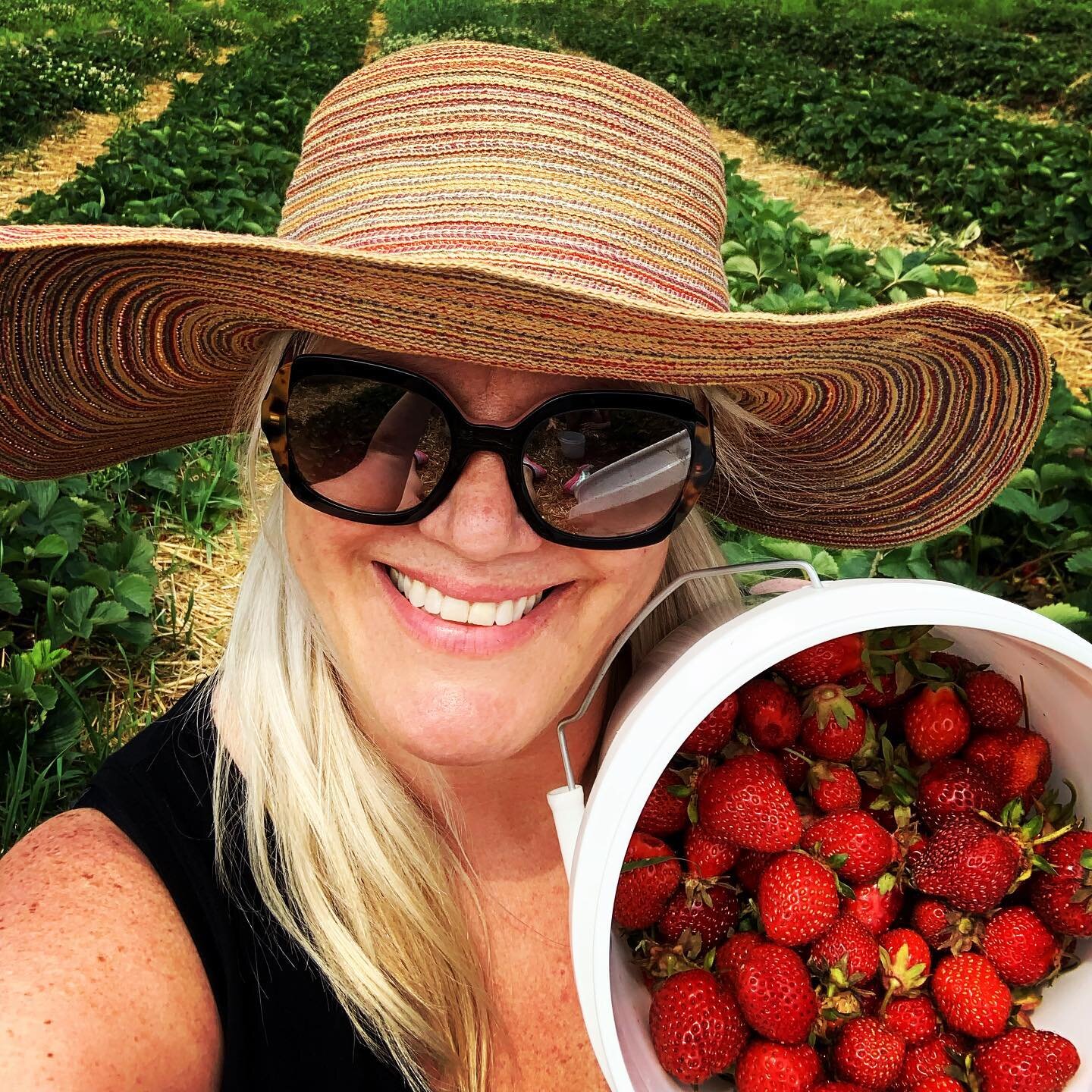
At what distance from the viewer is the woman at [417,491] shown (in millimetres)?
1000

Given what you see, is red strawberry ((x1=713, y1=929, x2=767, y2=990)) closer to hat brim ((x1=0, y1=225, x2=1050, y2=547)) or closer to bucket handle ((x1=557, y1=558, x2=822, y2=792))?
bucket handle ((x1=557, y1=558, x2=822, y2=792))

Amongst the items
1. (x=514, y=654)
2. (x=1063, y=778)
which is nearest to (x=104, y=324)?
(x=514, y=654)

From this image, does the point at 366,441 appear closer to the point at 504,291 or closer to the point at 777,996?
the point at 504,291

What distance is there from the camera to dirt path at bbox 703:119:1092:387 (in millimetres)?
5590

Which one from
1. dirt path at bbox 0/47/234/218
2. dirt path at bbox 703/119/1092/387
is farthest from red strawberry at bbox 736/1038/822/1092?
dirt path at bbox 0/47/234/218

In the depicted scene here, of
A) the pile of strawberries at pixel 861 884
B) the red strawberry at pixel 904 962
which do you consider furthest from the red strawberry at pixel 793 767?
the red strawberry at pixel 904 962

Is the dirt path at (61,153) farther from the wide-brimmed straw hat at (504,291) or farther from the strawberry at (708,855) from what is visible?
the strawberry at (708,855)

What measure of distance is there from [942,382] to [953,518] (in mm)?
252

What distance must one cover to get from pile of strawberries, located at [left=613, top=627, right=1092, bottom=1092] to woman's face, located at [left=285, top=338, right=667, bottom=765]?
203mm

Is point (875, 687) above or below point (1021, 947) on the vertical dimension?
above

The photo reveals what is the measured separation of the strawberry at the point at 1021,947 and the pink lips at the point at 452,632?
66cm

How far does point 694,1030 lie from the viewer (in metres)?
1.09

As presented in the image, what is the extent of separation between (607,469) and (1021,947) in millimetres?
738

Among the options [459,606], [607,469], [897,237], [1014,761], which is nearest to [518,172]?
[607,469]
